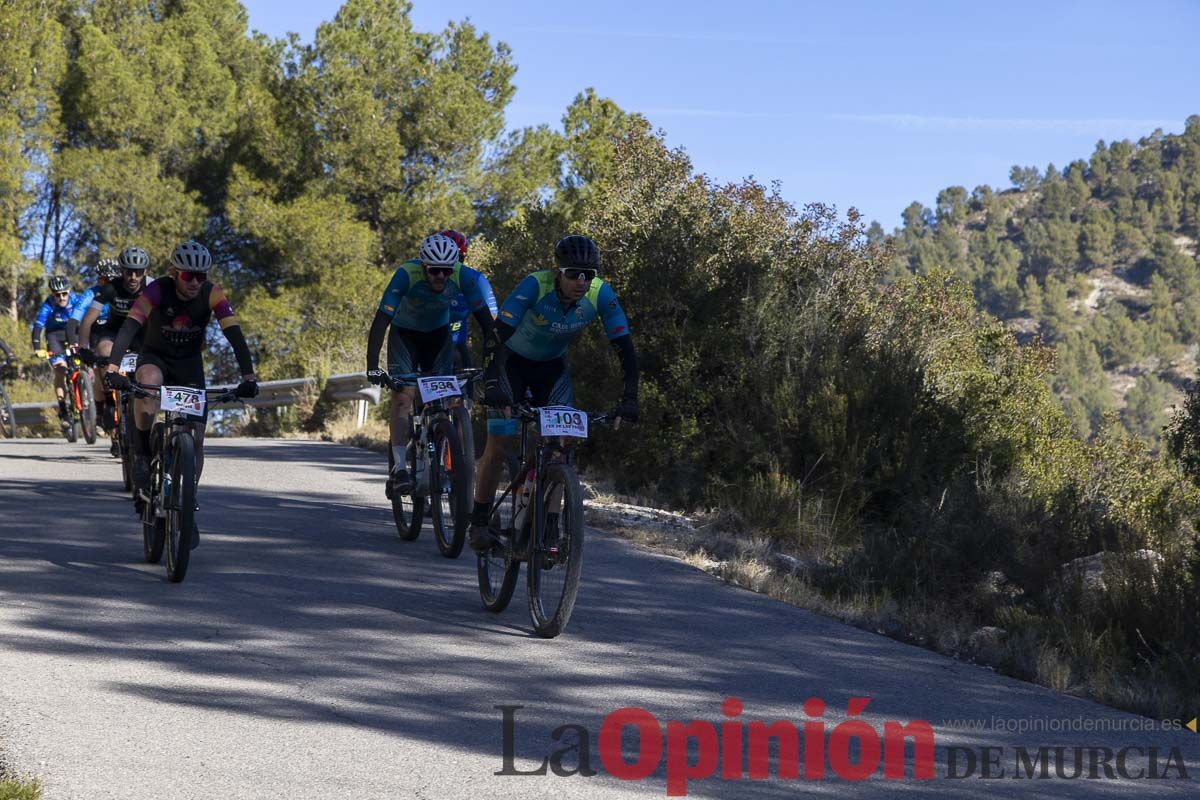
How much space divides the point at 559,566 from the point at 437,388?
2384 millimetres

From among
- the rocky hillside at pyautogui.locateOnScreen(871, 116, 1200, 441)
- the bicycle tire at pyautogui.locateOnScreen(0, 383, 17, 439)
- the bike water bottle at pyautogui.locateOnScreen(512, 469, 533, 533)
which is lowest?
the bike water bottle at pyautogui.locateOnScreen(512, 469, 533, 533)

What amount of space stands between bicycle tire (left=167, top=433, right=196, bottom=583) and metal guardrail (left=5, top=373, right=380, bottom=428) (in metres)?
10.1

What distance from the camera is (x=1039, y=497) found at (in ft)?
36.3

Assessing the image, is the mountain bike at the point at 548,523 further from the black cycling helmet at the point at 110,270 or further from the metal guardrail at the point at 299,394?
the metal guardrail at the point at 299,394

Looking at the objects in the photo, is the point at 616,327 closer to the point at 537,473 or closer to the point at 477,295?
the point at 537,473

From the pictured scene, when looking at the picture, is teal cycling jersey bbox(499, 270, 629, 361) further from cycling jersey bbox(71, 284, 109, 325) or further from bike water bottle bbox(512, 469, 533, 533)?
cycling jersey bbox(71, 284, 109, 325)

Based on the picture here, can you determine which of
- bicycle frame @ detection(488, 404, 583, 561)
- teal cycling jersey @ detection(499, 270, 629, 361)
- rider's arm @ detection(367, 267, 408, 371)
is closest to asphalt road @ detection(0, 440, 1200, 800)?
bicycle frame @ detection(488, 404, 583, 561)

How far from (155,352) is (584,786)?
5628 millimetres

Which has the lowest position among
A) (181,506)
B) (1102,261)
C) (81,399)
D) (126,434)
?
(181,506)

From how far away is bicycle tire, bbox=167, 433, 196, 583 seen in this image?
8.05 meters

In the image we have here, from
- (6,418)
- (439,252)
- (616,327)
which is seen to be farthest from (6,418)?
(616,327)

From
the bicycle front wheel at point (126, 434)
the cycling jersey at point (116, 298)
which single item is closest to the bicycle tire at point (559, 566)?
the bicycle front wheel at point (126, 434)

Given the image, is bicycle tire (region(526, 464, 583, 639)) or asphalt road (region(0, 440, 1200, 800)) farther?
bicycle tire (region(526, 464, 583, 639))

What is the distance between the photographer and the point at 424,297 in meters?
9.93
